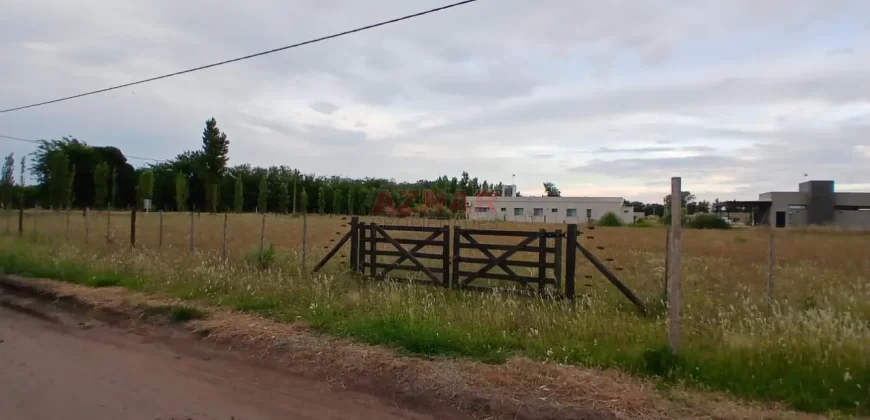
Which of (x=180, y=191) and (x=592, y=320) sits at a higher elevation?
(x=180, y=191)

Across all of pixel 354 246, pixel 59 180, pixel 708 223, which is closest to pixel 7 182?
pixel 59 180

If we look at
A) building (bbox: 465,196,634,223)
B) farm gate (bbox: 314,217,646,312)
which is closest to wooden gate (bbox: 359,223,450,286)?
farm gate (bbox: 314,217,646,312)

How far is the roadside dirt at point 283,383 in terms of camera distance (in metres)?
4.96

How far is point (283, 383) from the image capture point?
19.3 feet

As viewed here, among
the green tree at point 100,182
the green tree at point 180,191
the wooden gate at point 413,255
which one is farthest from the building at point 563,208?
the wooden gate at point 413,255

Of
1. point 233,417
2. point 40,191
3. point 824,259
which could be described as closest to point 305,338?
point 233,417

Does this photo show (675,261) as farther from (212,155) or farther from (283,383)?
(212,155)

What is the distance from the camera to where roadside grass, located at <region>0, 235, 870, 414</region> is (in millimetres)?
5535

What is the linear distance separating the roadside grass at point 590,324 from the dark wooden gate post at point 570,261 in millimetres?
316

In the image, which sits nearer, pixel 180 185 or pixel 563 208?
pixel 180 185

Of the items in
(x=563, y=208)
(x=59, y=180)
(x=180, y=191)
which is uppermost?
(x=59, y=180)

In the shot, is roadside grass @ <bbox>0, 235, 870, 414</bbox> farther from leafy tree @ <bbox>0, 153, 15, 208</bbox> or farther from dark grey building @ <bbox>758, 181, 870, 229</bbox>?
dark grey building @ <bbox>758, 181, 870, 229</bbox>

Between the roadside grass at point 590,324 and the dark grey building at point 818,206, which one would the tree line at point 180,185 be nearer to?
the dark grey building at point 818,206

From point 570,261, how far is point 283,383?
520cm
